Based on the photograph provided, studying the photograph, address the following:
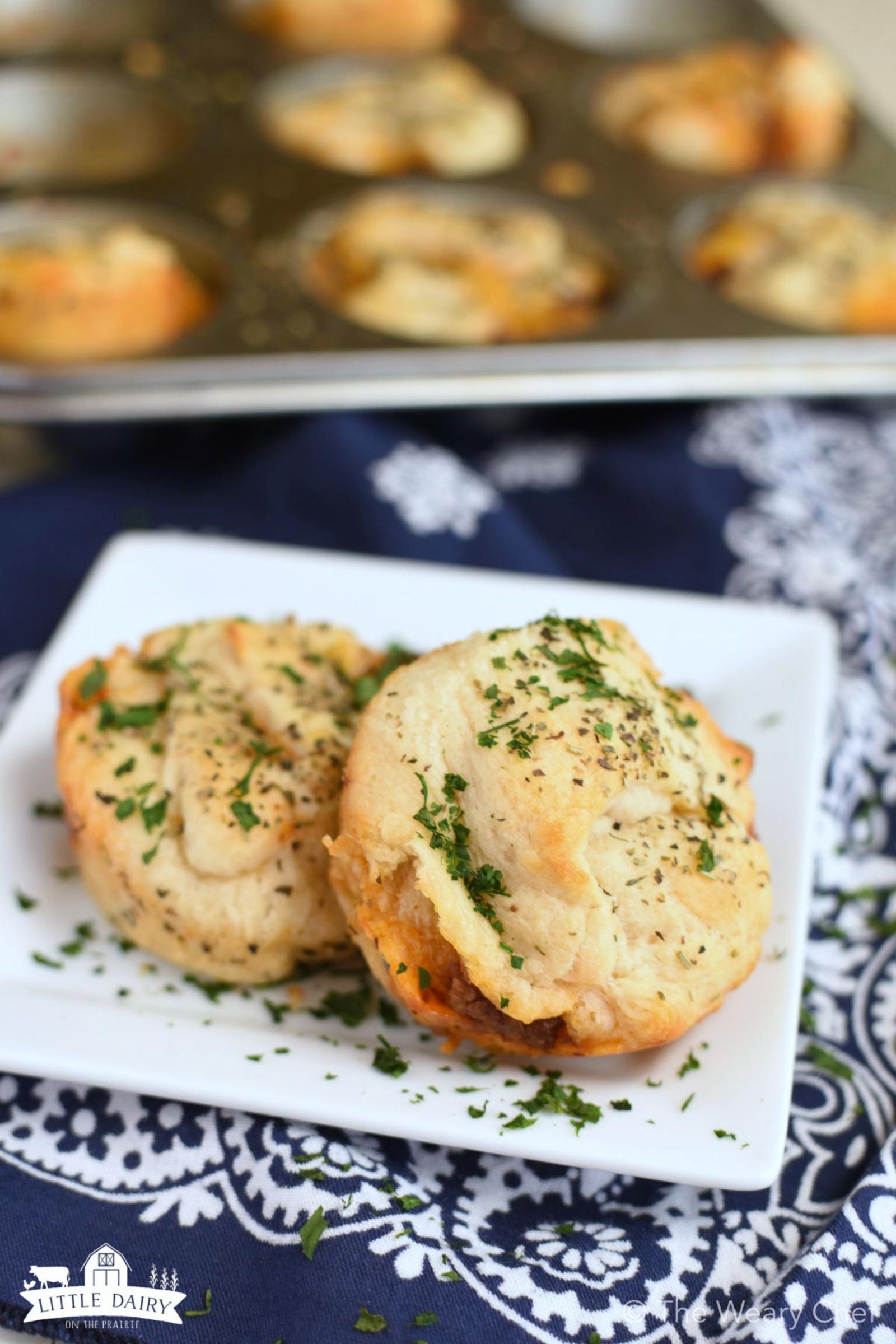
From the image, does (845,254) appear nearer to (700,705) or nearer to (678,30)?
(678,30)

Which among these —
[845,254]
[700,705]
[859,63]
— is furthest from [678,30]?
[700,705]

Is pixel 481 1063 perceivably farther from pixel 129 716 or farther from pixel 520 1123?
pixel 129 716

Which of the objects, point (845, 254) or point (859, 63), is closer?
point (845, 254)

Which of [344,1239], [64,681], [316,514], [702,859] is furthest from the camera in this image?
[316,514]

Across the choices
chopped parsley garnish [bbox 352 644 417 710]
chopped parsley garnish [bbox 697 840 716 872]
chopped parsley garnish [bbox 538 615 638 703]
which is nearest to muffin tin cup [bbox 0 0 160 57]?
chopped parsley garnish [bbox 352 644 417 710]

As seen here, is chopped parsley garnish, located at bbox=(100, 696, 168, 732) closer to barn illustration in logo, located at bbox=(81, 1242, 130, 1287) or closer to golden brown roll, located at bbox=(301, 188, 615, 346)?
barn illustration in logo, located at bbox=(81, 1242, 130, 1287)

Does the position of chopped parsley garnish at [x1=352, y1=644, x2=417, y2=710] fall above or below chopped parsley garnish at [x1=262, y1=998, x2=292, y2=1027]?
above

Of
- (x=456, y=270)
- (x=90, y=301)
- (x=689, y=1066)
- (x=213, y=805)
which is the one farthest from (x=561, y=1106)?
(x=456, y=270)

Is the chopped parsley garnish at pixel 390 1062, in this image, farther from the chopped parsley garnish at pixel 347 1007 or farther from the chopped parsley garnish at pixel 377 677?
the chopped parsley garnish at pixel 377 677
